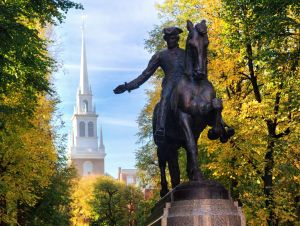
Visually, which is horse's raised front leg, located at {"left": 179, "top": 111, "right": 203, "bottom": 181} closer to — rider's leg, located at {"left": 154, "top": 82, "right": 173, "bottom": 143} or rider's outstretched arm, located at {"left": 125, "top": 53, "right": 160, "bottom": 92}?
rider's leg, located at {"left": 154, "top": 82, "right": 173, "bottom": 143}

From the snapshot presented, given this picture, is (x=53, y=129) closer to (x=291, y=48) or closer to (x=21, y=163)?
(x=21, y=163)

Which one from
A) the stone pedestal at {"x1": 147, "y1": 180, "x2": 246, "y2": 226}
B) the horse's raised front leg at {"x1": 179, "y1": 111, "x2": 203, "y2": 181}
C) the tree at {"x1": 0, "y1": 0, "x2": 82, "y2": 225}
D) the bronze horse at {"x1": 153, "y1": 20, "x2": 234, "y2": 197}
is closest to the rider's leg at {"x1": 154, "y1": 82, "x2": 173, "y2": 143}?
the bronze horse at {"x1": 153, "y1": 20, "x2": 234, "y2": 197}

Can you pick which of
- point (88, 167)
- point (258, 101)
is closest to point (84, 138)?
point (88, 167)

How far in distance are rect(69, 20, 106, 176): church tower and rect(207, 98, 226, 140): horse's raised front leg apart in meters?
167

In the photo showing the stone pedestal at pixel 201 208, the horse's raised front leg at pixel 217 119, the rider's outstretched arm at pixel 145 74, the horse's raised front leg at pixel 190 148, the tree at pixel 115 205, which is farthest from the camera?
the tree at pixel 115 205

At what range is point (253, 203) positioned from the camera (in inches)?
902

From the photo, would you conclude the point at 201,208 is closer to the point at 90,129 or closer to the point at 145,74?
the point at 145,74

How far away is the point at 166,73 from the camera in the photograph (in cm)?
1216

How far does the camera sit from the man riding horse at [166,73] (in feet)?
37.9

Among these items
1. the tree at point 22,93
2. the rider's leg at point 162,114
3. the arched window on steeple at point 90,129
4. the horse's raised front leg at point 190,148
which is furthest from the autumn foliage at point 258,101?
the arched window on steeple at point 90,129

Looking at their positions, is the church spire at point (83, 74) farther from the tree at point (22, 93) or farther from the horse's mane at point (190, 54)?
the horse's mane at point (190, 54)

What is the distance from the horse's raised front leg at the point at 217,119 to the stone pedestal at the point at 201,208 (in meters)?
1.12

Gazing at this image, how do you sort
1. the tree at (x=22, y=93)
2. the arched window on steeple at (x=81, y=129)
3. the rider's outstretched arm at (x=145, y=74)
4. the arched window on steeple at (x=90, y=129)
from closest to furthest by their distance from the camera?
the rider's outstretched arm at (x=145, y=74), the tree at (x=22, y=93), the arched window on steeple at (x=81, y=129), the arched window on steeple at (x=90, y=129)

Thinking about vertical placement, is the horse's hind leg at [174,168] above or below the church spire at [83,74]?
below
